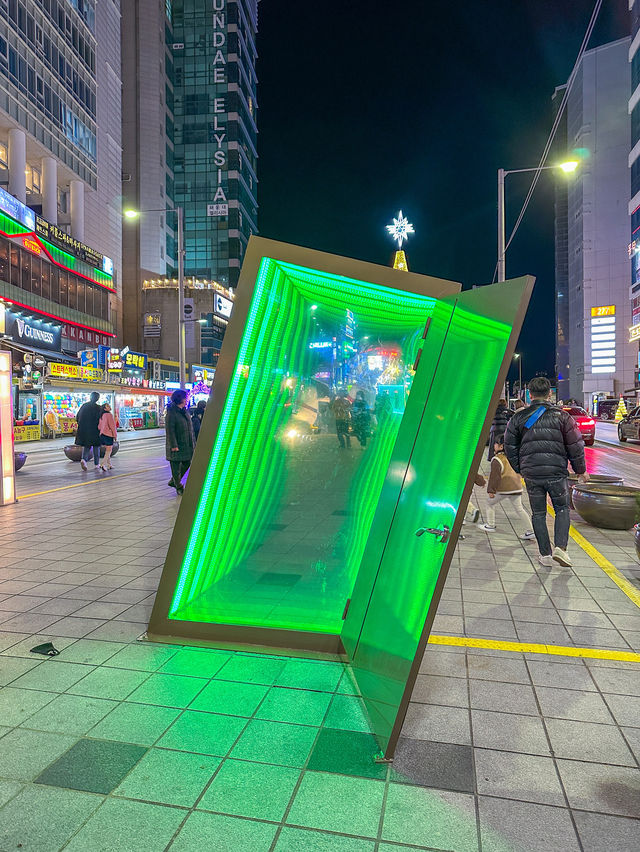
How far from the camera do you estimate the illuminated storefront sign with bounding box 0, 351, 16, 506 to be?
9.11 metres

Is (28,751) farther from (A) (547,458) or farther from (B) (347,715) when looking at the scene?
(A) (547,458)

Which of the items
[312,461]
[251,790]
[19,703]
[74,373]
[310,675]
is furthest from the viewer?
[74,373]

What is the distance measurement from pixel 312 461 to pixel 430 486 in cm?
147

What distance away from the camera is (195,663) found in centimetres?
347

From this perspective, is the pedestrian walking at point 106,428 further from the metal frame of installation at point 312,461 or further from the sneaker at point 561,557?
the sneaker at point 561,557

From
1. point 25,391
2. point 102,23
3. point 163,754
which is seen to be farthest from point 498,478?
point 102,23

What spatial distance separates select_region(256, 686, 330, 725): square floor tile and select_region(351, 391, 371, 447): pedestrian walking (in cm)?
160

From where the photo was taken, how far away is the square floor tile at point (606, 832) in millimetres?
2018

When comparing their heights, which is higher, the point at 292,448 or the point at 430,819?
the point at 292,448

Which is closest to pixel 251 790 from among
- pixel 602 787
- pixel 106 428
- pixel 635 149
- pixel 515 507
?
pixel 602 787

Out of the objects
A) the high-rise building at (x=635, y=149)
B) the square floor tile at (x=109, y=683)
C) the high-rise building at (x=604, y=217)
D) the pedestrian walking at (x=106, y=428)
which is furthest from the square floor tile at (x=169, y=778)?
the high-rise building at (x=604, y=217)

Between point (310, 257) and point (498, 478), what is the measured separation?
456cm

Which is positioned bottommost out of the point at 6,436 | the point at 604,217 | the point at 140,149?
the point at 6,436

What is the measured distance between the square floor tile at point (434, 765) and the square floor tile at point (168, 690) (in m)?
1.22
